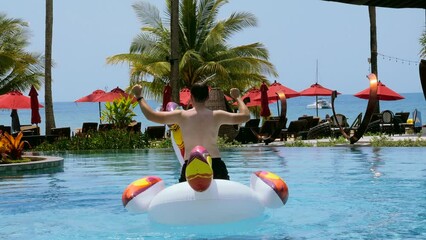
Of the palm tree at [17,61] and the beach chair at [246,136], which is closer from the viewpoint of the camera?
the beach chair at [246,136]

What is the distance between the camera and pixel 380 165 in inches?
610

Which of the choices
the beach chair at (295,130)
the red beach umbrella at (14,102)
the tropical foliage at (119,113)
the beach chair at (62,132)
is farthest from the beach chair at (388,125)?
the red beach umbrella at (14,102)

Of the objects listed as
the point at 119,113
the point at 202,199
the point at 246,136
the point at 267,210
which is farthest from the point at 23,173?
the point at 246,136

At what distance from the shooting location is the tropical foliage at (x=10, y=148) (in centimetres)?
1540

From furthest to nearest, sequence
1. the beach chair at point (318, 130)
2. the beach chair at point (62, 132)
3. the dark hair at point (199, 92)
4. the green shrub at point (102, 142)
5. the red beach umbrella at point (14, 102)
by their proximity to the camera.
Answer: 1. the red beach umbrella at point (14, 102)
2. the beach chair at point (318, 130)
3. the beach chair at point (62, 132)
4. the green shrub at point (102, 142)
5. the dark hair at point (199, 92)

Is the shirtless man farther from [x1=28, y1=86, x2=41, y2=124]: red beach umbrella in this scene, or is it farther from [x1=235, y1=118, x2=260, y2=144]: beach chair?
[x1=28, y1=86, x2=41, y2=124]: red beach umbrella

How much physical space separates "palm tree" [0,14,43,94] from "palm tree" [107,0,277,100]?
3893mm

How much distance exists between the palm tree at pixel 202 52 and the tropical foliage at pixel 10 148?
20068mm

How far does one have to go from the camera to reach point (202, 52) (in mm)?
37031

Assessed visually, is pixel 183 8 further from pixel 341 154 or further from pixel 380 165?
pixel 380 165

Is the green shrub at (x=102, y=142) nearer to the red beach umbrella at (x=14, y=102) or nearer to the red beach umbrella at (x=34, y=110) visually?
the red beach umbrella at (x=34, y=110)

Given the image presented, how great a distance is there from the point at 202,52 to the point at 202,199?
2956 centimetres

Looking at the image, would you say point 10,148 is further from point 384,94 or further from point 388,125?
point 384,94

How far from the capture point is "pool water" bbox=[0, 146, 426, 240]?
317 inches
